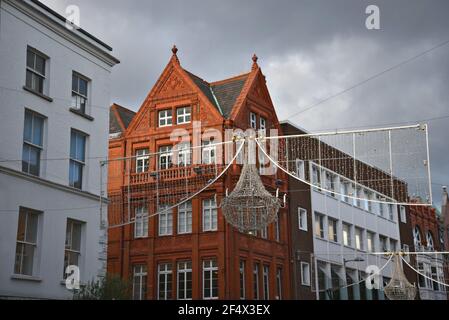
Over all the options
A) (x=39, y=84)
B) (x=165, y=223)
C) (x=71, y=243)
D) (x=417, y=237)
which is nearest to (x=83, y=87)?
(x=39, y=84)

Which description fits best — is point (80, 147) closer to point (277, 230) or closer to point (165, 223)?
point (165, 223)

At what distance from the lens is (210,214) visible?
42.6 metres

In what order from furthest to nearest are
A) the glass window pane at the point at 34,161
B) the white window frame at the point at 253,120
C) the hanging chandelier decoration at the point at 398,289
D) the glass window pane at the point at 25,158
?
the white window frame at the point at 253,120
the hanging chandelier decoration at the point at 398,289
the glass window pane at the point at 34,161
the glass window pane at the point at 25,158

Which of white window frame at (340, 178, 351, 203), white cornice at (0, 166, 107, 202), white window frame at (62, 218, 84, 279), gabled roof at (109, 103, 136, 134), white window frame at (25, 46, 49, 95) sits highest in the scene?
gabled roof at (109, 103, 136, 134)

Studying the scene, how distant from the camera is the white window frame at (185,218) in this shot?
4319cm

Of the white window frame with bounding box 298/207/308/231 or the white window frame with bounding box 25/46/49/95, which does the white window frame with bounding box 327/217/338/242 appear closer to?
the white window frame with bounding box 298/207/308/231

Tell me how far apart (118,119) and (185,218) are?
9.64m

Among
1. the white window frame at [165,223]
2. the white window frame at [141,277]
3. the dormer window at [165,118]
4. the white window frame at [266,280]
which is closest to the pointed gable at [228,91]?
the dormer window at [165,118]

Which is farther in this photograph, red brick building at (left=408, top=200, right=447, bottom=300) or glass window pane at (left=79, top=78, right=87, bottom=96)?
red brick building at (left=408, top=200, right=447, bottom=300)

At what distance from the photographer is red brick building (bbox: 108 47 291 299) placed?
4144cm

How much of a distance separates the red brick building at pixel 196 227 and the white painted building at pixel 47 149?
1113 centimetres

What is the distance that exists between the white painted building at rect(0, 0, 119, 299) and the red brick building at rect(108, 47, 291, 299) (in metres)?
11.1

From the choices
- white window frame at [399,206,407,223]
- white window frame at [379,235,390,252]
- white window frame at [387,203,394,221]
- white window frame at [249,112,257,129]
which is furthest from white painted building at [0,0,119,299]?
white window frame at [399,206,407,223]

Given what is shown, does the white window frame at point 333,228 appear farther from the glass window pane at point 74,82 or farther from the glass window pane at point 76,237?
the glass window pane at point 74,82
